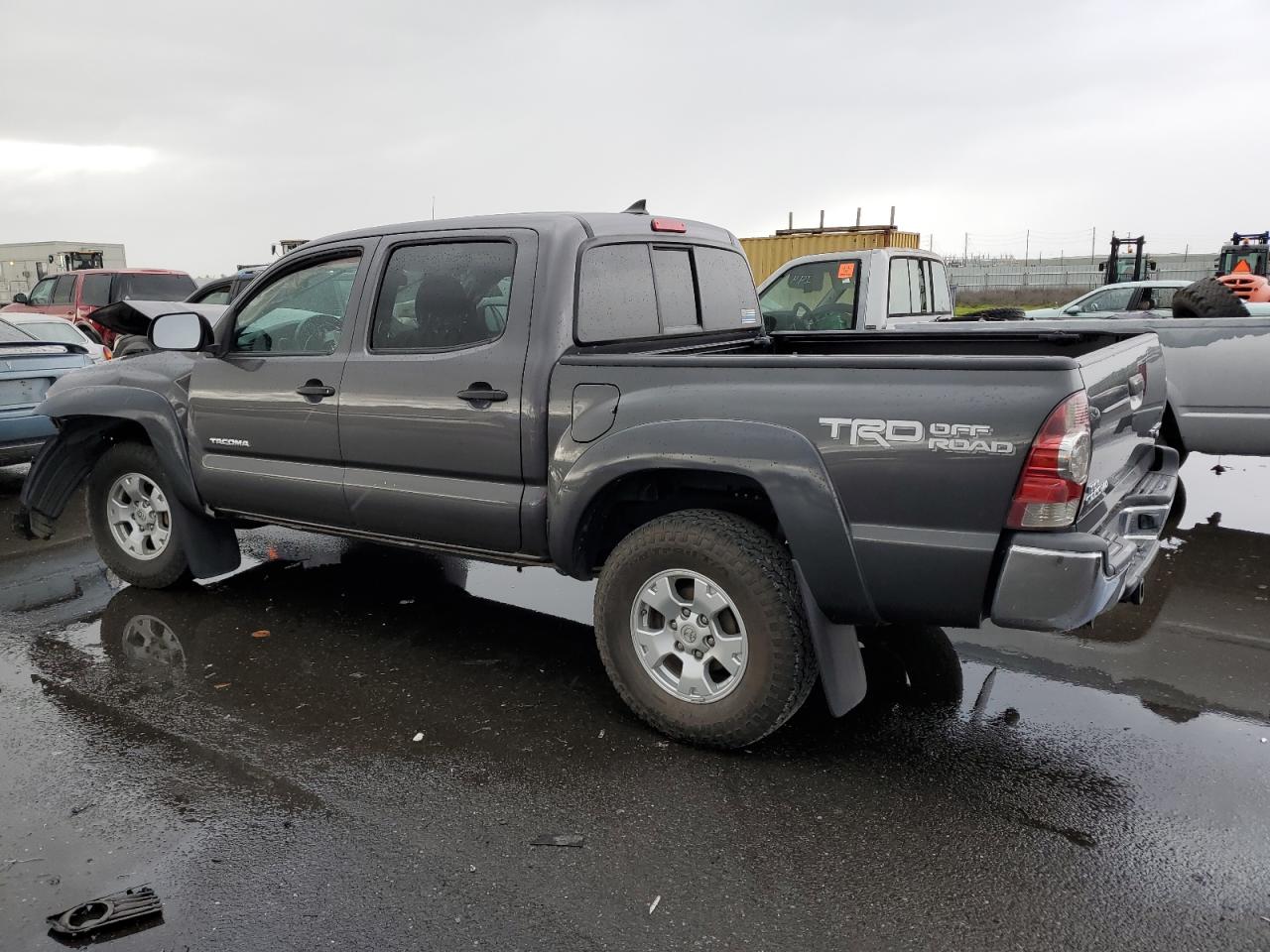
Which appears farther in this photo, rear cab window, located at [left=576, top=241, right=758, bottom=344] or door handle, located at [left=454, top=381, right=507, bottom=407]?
rear cab window, located at [left=576, top=241, right=758, bottom=344]

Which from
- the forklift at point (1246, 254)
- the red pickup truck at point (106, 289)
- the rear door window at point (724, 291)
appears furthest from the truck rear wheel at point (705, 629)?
the forklift at point (1246, 254)

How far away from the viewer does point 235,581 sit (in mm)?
5617

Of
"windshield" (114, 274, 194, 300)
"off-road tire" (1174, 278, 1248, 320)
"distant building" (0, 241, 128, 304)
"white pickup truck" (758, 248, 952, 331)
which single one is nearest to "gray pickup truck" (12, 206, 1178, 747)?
"off-road tire" (1174, 278, 1248, 320)

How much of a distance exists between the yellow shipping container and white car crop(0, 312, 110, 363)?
1113 cm

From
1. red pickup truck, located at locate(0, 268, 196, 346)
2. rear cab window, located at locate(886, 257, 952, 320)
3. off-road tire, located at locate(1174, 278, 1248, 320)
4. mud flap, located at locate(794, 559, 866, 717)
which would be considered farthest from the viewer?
red pickup truck, located at locate(0, 268, 196, 346)

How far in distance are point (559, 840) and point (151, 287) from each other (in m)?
15.1

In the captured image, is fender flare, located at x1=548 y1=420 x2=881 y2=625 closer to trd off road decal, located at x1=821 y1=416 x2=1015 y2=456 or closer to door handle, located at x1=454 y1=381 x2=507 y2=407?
trd off road decal, located at x1=821 y1=416 x2=1015 y2=456


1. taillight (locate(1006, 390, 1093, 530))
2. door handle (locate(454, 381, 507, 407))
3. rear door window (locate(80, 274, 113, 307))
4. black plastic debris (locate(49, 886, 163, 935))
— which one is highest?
rear door window (locate(80, 274, 113, 307))

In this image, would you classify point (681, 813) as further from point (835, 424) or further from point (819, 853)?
point (835, 424)

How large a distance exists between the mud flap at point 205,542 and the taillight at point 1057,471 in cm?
419

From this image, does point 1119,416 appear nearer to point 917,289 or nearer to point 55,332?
point 917,289

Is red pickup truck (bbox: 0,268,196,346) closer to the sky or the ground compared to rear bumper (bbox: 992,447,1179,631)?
closer to the sky

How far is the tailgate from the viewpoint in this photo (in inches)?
121

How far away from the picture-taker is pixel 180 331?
477 cm
